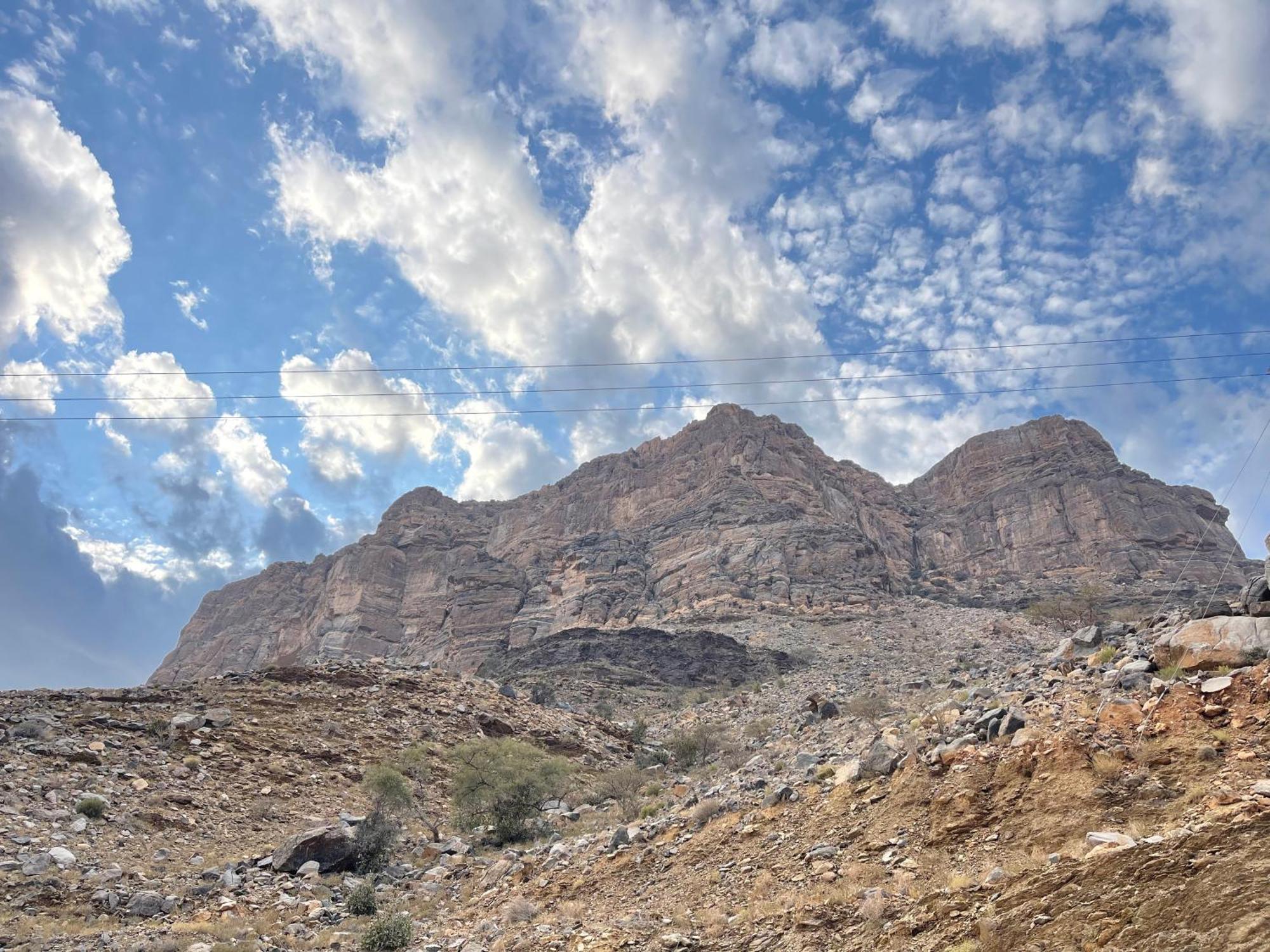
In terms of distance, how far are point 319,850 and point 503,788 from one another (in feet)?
16.1

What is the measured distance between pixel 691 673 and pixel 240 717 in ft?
162

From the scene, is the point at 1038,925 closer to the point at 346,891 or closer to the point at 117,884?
the point at 346,891

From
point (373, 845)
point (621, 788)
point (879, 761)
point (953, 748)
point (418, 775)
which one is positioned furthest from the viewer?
point (418, 775)

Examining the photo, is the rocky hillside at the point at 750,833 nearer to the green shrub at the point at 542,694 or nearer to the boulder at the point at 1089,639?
the boulder at the point at 1089,639

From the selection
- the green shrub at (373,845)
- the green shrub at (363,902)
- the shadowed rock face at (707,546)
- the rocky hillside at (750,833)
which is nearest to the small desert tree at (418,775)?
the rocky hillside at (750,833)

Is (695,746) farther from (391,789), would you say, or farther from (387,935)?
(387,935)

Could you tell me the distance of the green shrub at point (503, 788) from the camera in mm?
17547

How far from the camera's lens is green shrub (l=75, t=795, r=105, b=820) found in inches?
604

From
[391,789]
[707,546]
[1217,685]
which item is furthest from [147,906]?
[707,546]

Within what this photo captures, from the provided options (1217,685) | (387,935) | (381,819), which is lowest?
(387,935)

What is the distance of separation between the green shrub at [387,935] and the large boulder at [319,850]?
175 inches

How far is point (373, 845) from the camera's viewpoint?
48.1 feet

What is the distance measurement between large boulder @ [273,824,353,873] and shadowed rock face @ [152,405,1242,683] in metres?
76.2

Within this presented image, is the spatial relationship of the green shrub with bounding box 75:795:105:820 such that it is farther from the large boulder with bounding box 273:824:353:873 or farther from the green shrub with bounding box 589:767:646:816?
the green shrub with bounding box 589:767:646:816
